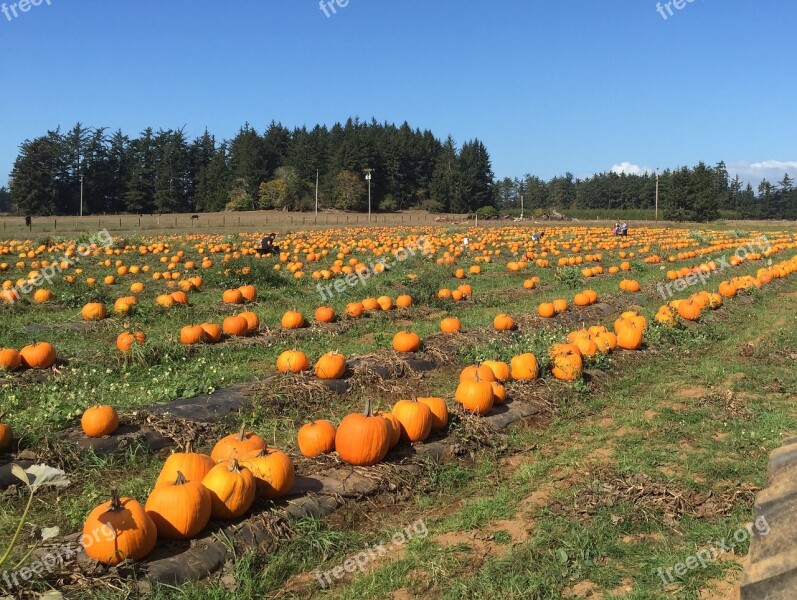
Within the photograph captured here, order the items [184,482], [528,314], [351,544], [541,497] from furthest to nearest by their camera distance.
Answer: [528,314], [541,497], [351,544], [184,482]

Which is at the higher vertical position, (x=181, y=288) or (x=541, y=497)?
(x=181, y=288)

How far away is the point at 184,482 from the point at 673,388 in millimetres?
6996

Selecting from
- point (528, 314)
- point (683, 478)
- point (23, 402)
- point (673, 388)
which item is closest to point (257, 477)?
point (683, 478)

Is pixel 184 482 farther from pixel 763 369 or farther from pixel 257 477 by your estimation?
pixel 763 369

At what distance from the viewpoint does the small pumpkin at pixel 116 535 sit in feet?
13.1

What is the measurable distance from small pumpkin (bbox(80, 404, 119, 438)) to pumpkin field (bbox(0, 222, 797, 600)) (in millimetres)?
26

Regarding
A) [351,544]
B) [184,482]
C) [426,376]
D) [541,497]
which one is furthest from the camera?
[426,376]

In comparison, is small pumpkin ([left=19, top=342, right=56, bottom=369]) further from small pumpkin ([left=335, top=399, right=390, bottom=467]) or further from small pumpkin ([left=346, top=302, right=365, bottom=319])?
small pumpkin ([left=346, top=302, right=365, bottom=319])

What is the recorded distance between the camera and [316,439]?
239 inches

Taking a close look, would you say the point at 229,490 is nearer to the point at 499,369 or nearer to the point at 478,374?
the point at 478,374

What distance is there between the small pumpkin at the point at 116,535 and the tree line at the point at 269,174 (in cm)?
7998

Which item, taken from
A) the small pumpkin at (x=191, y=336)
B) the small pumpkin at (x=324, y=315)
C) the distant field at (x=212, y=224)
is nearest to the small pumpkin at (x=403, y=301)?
the small pumpkin at (x=324, y=315)

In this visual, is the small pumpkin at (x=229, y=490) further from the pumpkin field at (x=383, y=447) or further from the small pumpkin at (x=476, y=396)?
the small pumpkin at (x=476, y=396)

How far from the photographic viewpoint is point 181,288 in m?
17.1
